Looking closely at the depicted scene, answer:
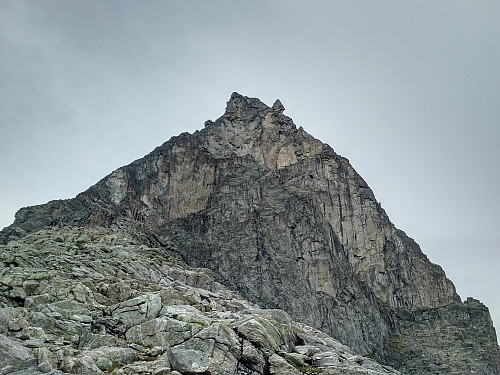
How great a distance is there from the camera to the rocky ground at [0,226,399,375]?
32.6 metres

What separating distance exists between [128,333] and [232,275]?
86.3 meters

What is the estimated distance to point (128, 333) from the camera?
4047 centimetres

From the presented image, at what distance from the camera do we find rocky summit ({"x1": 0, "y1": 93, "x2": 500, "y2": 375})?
3731 cm

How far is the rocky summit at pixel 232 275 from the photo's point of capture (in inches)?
1469

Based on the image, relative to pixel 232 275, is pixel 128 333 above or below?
below

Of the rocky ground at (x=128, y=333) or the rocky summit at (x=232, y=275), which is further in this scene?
the rocky summit at (x=232, y=275)

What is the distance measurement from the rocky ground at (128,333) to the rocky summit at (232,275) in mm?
156

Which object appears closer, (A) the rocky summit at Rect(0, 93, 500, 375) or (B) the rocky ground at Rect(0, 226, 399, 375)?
(B) the rocky ground at Rect(0, 226, 399, 375)

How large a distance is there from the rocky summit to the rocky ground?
0.51 feet

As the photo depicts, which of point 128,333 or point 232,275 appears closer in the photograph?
point 128,333

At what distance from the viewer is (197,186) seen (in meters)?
159

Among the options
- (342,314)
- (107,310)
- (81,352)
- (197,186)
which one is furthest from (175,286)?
(197,186)

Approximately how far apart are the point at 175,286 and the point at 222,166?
98.6m

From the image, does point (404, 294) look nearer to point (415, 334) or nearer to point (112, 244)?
point (415, 334)
